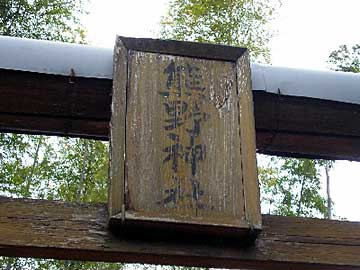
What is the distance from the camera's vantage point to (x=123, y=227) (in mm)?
1435

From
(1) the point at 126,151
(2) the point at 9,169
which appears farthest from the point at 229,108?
(2) the point at 9,169

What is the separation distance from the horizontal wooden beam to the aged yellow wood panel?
0.66ft

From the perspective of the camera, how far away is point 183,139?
5.28 feet

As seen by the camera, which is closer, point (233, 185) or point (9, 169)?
point (233, 185)

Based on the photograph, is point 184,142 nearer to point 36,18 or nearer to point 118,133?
point 118,133

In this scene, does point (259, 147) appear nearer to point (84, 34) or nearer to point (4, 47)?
point (4, 47)

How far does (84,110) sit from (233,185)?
0.66 meters

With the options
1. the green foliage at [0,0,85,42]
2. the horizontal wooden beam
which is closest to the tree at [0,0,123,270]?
the green foliage at [0,0,85,42]

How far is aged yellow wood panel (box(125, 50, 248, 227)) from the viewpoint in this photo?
1.49 metres

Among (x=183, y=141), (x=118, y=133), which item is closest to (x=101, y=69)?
(x=118, y=133)

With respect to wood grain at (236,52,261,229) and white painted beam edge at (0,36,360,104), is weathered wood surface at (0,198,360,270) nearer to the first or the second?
wood grain at (236,52,261,229)

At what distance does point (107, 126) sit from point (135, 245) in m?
0.68

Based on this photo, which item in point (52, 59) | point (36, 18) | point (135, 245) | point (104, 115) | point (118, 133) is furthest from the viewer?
point (36, 18)

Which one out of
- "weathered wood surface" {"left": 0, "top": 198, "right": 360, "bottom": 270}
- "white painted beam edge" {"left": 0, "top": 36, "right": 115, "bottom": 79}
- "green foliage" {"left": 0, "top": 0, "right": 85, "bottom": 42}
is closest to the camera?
"weathered wood surface" {"left": 0, "top": 198, "right": 360, "bottom": 270}
